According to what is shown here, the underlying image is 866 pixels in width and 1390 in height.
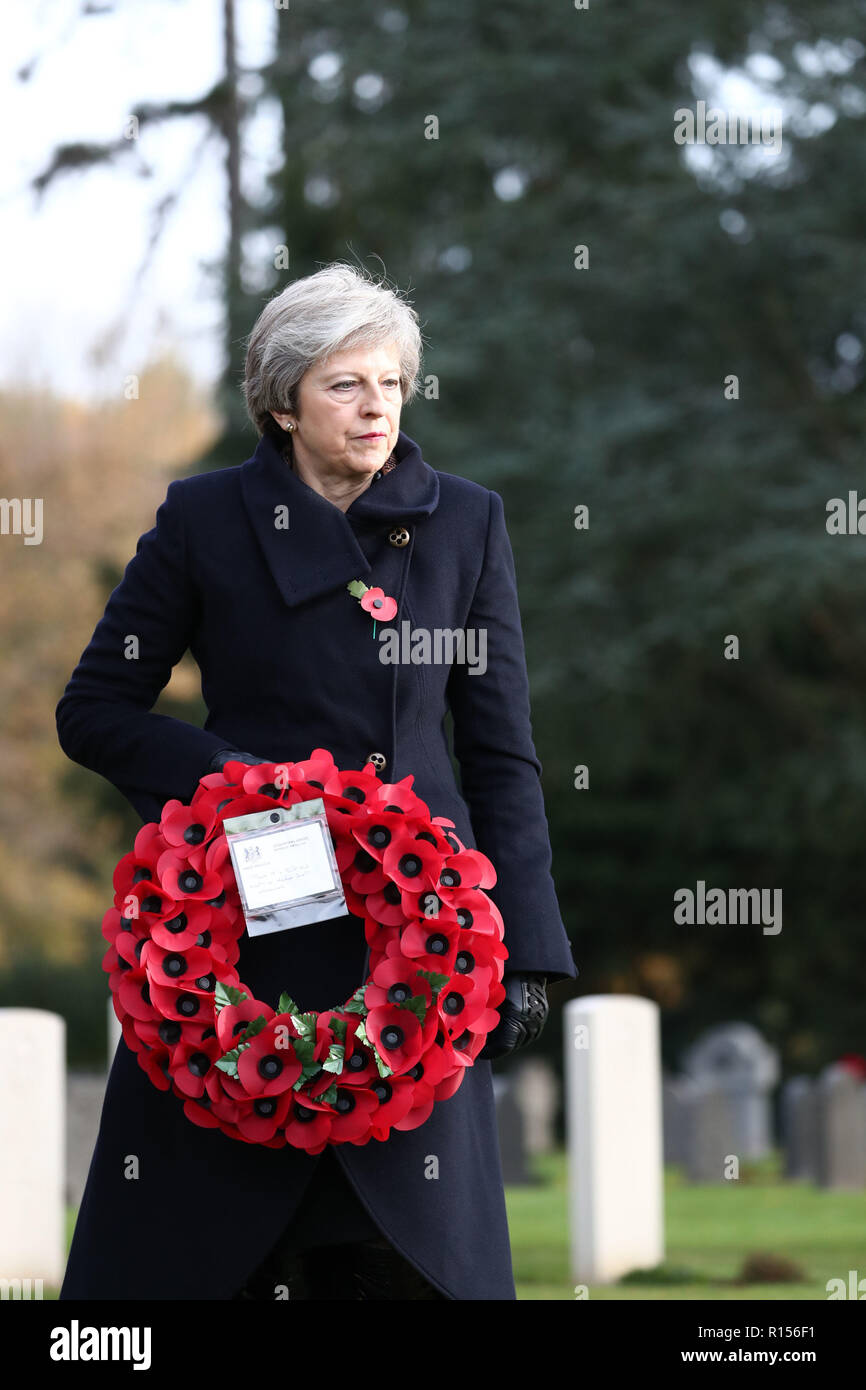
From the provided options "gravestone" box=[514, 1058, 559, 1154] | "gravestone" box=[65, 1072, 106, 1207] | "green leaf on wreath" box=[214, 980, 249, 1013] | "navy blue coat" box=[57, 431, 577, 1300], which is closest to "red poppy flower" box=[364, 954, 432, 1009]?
"navy blue coat" box=[57, 431, 577, 1300]

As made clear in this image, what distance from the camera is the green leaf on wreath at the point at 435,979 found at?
3.36 meters

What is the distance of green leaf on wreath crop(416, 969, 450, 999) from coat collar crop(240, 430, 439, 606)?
724 millimetres

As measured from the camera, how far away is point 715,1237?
9.37 metres

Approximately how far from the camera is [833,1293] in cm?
706

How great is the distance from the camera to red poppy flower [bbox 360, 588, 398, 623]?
3.63 metres

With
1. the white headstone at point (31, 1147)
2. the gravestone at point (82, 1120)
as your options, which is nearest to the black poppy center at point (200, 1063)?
the white headstone at point (31, 1147)

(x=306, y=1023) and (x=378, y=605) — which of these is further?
(x=378, y=605)

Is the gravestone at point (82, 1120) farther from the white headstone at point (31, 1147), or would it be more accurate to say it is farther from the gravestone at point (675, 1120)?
the gravestone at point (675, 1120)

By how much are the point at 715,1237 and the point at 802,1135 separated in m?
3.73

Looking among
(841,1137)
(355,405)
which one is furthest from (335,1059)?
(841,1137)

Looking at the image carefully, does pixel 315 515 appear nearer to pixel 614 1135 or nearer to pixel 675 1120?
pixel 614 1135
